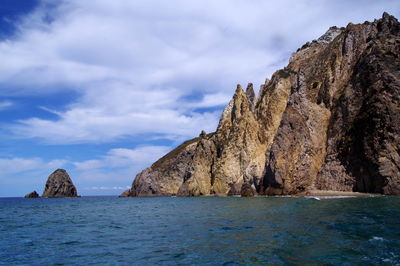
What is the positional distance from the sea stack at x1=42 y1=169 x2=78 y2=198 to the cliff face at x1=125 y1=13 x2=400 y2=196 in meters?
83.2

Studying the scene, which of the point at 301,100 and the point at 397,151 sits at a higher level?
the point at 301,100

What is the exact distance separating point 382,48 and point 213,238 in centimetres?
7056

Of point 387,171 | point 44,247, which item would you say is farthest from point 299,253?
point 387,171

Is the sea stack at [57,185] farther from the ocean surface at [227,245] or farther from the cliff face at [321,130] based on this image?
the ocean surface at [227,245]

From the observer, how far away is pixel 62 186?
570 feet

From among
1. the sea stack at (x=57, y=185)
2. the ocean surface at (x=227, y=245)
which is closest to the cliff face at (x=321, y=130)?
the ocean surface at (x=227, y=245)

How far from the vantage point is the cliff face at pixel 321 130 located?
218 ft

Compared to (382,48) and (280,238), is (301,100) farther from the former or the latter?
(280,238)

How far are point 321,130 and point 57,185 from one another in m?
138

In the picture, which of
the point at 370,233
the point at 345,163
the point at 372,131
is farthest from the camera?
the point at 345,163

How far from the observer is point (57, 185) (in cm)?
17275

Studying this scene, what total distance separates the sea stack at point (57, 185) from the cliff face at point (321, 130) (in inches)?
3274

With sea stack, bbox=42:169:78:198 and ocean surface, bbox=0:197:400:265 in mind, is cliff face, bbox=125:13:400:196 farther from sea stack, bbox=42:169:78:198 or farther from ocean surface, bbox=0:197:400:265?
sea stack, bbox=42:169:78:198

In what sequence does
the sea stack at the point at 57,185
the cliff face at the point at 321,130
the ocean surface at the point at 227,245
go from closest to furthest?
the ocean surface at the point at 227,245 → the cliff face at the point at 321,130 → the sea stack at the point at 57,185
